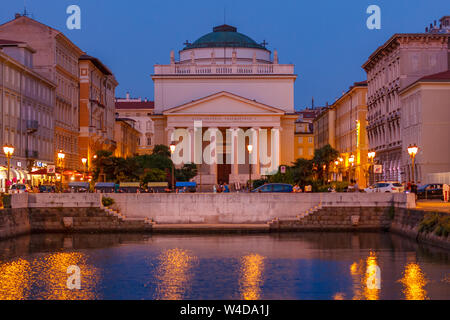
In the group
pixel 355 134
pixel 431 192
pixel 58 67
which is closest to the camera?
pixel 431 192

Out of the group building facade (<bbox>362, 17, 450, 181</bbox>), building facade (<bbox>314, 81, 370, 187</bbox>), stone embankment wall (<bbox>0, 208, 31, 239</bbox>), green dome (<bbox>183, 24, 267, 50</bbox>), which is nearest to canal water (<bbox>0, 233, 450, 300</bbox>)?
stone embankment wall (<bbox>0, 208, 31, 239</bbox>)

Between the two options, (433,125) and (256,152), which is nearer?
(433,125)

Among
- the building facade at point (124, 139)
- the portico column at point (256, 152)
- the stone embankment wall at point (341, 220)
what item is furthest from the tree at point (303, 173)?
the building facade at point (124, 139)

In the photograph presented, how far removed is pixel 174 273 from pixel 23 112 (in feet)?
142

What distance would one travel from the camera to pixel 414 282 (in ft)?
108

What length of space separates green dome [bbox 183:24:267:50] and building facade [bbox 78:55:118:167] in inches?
672

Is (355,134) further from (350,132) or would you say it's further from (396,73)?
(396,73)

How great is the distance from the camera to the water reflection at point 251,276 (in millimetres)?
30800

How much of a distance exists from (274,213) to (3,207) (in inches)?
720

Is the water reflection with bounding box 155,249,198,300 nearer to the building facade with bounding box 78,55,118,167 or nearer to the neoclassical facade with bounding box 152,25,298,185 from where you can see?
the building facade with bounding box 78,55,118,167

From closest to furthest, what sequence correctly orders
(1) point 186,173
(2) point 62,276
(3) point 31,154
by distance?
(2) point 62,276, (3) point 31,154, (1) point 186,173

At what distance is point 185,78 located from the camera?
384 feet

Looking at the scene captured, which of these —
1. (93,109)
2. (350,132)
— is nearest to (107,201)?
(93,109)

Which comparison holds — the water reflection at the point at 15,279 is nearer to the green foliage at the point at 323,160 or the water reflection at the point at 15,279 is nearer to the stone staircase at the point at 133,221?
the stone staircase at the point at 133,221
